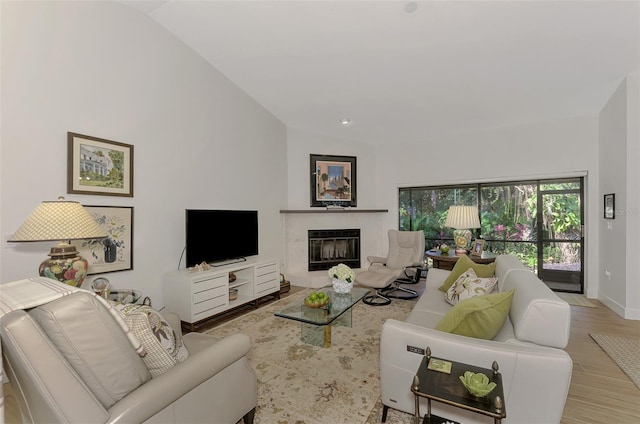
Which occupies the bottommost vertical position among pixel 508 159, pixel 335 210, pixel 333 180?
pixel 335 210

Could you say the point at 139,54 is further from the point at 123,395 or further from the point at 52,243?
the point at 123,395

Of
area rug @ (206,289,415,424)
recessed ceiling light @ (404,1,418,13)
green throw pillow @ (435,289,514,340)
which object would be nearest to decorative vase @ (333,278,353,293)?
area rug @ (206,289,415,424)

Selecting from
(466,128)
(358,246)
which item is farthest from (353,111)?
(358,246)

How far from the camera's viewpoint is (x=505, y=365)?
4.75ft

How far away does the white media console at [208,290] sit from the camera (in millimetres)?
3211

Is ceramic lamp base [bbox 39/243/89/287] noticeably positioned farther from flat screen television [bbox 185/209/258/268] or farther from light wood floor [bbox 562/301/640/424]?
light wood floor [bbox 562/301/640/424]

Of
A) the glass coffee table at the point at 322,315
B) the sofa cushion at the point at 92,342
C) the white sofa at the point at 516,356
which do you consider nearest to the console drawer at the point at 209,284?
the glass coffee table at the point at 322,315

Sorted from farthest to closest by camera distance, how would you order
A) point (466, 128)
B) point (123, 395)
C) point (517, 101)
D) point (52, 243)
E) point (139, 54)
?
point (466, 128), point (517, 101), point (139, 54), point (52, 243), point (123, 395)

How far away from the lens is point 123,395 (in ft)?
3.78

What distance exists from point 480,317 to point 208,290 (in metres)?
2.85

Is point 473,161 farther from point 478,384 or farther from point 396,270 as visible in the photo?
point 478,384

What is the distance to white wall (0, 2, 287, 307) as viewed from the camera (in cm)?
222

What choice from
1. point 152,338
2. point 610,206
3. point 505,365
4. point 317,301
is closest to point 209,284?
point 317,301

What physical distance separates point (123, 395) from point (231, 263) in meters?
2.94
